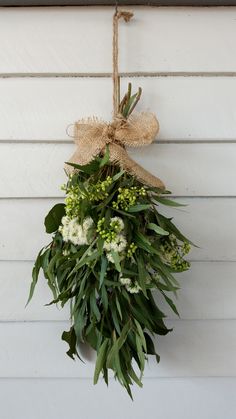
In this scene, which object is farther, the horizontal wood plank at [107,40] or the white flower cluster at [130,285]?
the horizontal wood plank at [107,40]

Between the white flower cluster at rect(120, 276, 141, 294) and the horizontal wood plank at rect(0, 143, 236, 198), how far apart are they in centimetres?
22

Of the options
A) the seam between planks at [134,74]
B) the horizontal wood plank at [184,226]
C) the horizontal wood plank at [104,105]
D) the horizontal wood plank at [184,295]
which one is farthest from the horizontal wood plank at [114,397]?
the seam between planks at [134,74]

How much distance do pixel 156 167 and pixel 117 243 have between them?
233mm

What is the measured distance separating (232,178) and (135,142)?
0.22 meters

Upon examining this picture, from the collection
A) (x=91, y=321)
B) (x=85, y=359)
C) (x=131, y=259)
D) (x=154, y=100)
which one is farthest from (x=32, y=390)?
(x=154, y=100)

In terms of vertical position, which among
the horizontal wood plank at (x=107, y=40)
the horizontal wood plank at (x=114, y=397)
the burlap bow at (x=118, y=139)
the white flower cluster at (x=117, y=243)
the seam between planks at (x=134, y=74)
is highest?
the horizontal wood plank at (x=107, y=40)

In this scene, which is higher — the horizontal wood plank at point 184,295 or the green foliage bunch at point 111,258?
the green foliage bunch at point 111,258

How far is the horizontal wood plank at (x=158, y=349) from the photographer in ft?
2.56

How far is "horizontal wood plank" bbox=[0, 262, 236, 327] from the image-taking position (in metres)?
0.77

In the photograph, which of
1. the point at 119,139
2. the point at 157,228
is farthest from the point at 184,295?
the point at 119,139

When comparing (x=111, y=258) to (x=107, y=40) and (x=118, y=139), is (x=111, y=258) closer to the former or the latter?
(x=118, y=139)

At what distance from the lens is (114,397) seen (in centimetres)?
79

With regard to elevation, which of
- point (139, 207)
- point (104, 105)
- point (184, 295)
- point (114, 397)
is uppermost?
point (104, 105)

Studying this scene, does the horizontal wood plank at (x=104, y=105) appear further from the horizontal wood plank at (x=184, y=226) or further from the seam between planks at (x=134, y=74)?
the horizontal wood plank at (x=184, y=226)
